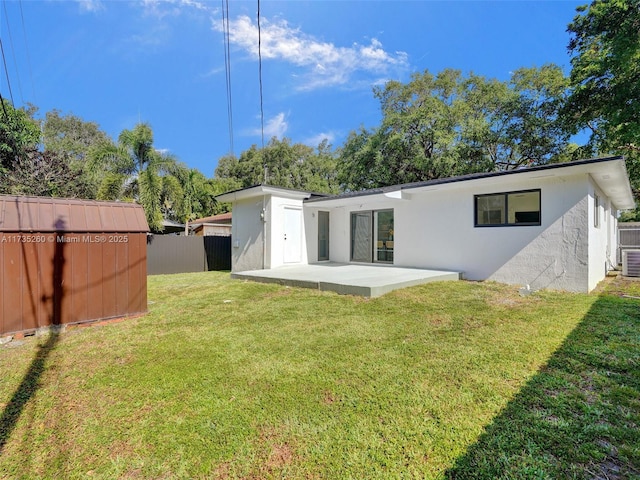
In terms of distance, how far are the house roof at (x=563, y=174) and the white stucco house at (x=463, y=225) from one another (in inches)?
0.9

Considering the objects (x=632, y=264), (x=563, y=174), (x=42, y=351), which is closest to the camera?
(x=42, y=351)

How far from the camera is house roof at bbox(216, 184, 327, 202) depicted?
10758 millimetres

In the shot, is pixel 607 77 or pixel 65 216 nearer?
pixel 65 216

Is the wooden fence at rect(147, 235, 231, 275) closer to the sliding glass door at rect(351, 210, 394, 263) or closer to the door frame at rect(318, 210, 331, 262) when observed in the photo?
the door frame at rect(318, 210, 331, 262)

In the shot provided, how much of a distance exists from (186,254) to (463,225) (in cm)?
1037

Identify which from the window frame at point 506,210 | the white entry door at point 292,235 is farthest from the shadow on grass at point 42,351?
the window frame at point 506,210

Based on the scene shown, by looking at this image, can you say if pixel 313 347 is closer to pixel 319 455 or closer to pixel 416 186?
pixel 319 455

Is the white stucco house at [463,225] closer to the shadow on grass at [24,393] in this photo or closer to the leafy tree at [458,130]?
the leafy tree at [458,130]

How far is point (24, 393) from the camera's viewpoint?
2.83m

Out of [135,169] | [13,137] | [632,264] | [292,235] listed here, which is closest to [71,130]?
[13,137]

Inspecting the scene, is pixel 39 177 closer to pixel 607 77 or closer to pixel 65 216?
pixel 65 216

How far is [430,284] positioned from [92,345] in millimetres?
6628

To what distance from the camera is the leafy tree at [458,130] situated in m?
16.7

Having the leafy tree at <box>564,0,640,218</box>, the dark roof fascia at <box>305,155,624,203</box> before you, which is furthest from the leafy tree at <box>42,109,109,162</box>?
the leafy tree at <box>564,0,640,218</box>
